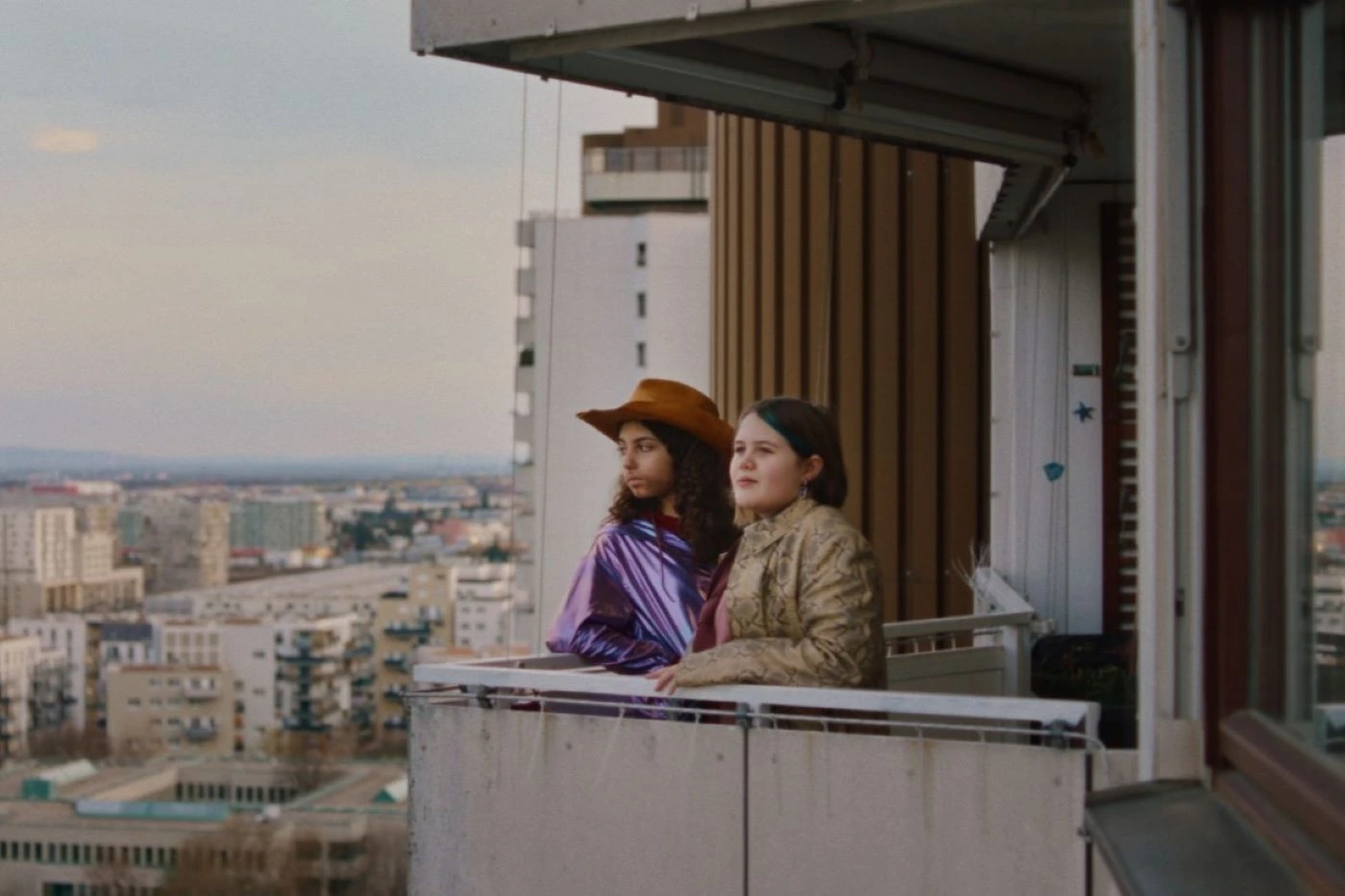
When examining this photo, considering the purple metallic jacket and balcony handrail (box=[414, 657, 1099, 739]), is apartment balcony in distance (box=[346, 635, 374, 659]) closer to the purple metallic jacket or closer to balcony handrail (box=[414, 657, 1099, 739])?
the purple metallic jacket

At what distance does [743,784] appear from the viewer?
4797 mm

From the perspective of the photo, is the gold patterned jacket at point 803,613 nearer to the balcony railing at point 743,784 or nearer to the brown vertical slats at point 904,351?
the balcony railing at point 743,784

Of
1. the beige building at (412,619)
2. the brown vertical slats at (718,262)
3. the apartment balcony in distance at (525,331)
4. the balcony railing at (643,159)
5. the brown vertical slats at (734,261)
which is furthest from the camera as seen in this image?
the beige building at (412,619)

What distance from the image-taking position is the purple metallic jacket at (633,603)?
5809 millimetres

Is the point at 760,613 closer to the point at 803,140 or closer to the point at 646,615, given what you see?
the point at 646,615

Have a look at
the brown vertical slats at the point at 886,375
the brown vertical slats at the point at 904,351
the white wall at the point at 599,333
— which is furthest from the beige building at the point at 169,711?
the brown vertical slats at the point at 886,375

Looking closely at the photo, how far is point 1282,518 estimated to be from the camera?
3.49 meters

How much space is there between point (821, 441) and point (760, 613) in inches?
19.3

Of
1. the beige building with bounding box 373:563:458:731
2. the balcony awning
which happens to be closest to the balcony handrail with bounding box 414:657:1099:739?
the balcony awning

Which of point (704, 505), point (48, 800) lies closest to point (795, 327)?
point (704, 505)

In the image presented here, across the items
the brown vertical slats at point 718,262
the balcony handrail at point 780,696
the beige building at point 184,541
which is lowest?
the beige building at point 184,541

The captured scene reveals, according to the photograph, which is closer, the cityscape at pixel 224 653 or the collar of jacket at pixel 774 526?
the collar of jacket at pixel 774 526

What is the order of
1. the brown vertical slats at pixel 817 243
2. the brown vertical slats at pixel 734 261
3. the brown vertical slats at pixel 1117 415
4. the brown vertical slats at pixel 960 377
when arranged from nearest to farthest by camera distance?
the brown vertical slats at pixel 1117 415 < the brown vertical slats at pixel 960 377 < the brown vertical slats at pixel 817 243 < the brown vertical slats at pixel 734 261

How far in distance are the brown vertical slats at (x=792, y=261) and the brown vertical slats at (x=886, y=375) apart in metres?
2.34
